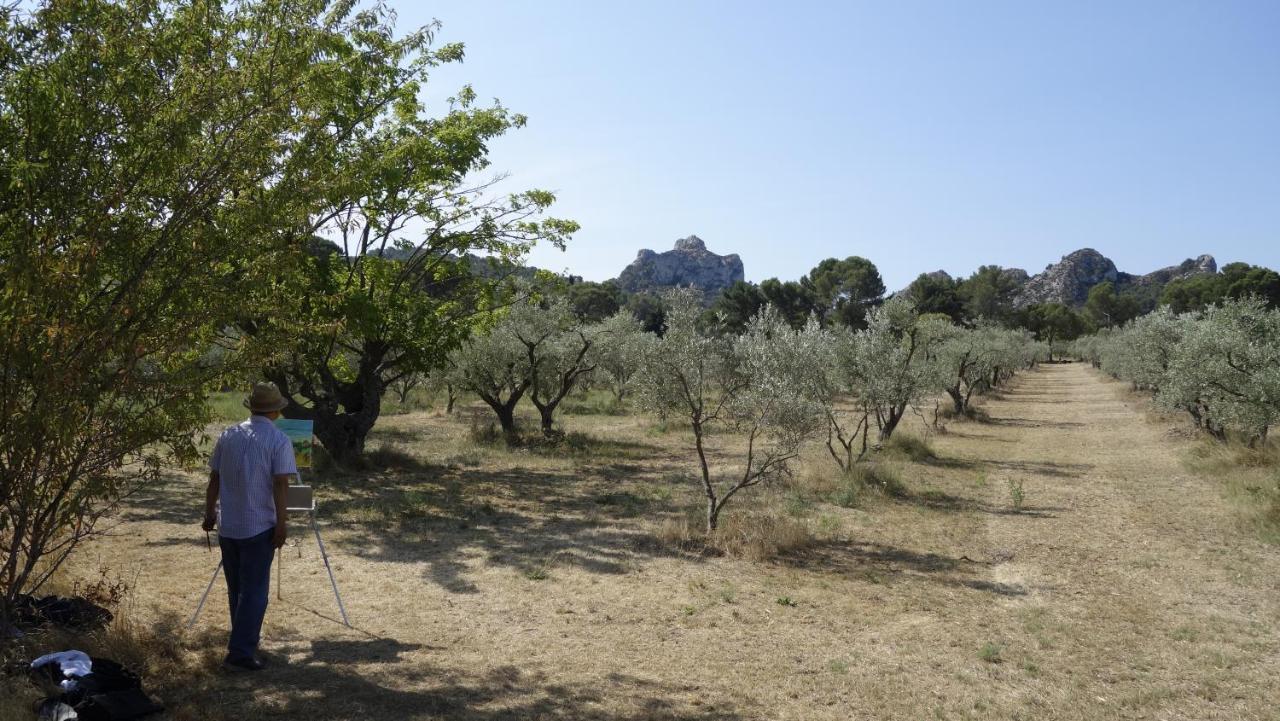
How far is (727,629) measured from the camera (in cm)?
728

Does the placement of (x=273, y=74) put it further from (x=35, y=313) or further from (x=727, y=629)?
(x=727, y=629)

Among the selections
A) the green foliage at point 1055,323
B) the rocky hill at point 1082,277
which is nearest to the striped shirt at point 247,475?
the green foliage at point 1055,323

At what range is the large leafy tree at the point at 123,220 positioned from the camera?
4.25 meters

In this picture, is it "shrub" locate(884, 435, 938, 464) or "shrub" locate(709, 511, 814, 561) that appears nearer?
"shrub" locate(709, 511, 814, 561)

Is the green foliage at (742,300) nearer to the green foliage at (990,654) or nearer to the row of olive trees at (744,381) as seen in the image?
the row of olive trees at (744,381)

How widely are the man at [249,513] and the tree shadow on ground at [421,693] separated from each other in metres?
0.38

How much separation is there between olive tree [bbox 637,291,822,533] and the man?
6.19 metres

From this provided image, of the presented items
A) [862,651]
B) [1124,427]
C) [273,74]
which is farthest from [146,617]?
[1124,427]

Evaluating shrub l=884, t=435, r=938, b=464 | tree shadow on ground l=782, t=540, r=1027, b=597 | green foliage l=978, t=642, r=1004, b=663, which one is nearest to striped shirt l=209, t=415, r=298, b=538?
green foliage l=978, t=642, r=1004, b=663

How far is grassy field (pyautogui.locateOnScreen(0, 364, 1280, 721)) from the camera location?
5578 millimetres

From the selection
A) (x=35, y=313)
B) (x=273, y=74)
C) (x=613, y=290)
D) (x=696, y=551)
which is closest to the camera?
(x=35, y=313)

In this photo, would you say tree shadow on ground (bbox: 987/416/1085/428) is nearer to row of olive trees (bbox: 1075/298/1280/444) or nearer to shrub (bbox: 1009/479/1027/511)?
row of olive trees (bbox: 1075/298/1280/444)

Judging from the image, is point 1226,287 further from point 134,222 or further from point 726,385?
point 134,222

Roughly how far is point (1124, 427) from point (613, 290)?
178 feet
